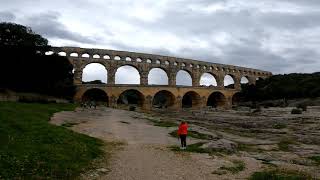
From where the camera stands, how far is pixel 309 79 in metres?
105

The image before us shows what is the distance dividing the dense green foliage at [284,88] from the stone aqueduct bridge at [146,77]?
17.6ft

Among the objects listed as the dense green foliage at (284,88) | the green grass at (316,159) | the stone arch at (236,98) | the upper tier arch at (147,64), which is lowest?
the green grass at (316,159)

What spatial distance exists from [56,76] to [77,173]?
59015 mm

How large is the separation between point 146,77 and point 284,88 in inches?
1333

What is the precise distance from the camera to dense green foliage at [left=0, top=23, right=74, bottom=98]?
5756 cm

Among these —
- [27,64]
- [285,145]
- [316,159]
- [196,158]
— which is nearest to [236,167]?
[196,158]

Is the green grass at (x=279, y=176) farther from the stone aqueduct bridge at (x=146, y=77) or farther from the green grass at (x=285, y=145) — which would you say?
the stone aqueduct bridge at (x=146, y=77)

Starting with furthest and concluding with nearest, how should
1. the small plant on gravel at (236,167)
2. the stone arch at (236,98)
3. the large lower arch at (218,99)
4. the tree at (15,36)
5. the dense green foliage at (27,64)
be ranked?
1. the stone arch at (236,98)
2. the large lower arch at (218,99)
3. the tree at (15,36)
4. the dense green foliage at (27,64)
5. the small plant on gravel at (236,167)

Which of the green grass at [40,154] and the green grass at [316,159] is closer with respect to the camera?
the green grass at [40,154]

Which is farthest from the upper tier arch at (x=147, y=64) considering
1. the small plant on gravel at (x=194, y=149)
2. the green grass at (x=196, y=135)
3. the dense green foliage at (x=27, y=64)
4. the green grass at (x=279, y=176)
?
the green grass at (x=279, y=176)

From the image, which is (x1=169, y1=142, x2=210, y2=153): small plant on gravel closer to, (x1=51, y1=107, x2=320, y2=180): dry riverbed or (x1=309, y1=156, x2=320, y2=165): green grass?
(x1=51, y1=107, x2=320, y2=180): dry riverbed

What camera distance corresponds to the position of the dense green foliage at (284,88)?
9249 centimetres

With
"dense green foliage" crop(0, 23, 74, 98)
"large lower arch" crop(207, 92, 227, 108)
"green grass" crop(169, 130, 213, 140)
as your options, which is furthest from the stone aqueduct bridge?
"green grass" crop(169, 130, 213, 140)

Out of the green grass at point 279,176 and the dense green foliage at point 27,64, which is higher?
the dense green foliage at point 27,64
